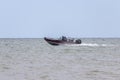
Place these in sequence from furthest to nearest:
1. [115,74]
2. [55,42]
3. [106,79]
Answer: [55,42]
[115,74]
[106,79]

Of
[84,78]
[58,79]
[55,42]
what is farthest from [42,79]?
[55,42]

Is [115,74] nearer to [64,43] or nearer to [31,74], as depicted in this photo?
[31,74]

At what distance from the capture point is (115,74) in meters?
24.9

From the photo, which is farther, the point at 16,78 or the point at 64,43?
the point at 64,43

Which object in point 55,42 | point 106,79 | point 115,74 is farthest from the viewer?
point 55,42

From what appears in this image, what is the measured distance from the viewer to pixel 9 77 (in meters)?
23.4

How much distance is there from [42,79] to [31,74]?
7.37 feet

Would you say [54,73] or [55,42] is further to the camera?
[55,42]

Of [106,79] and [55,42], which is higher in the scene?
[106,79]

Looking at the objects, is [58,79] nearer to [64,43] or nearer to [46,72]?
[46,72]

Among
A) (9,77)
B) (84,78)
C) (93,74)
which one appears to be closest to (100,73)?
(93,74)

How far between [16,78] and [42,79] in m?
1.47

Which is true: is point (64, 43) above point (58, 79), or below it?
below

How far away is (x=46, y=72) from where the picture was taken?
86.0 feet
